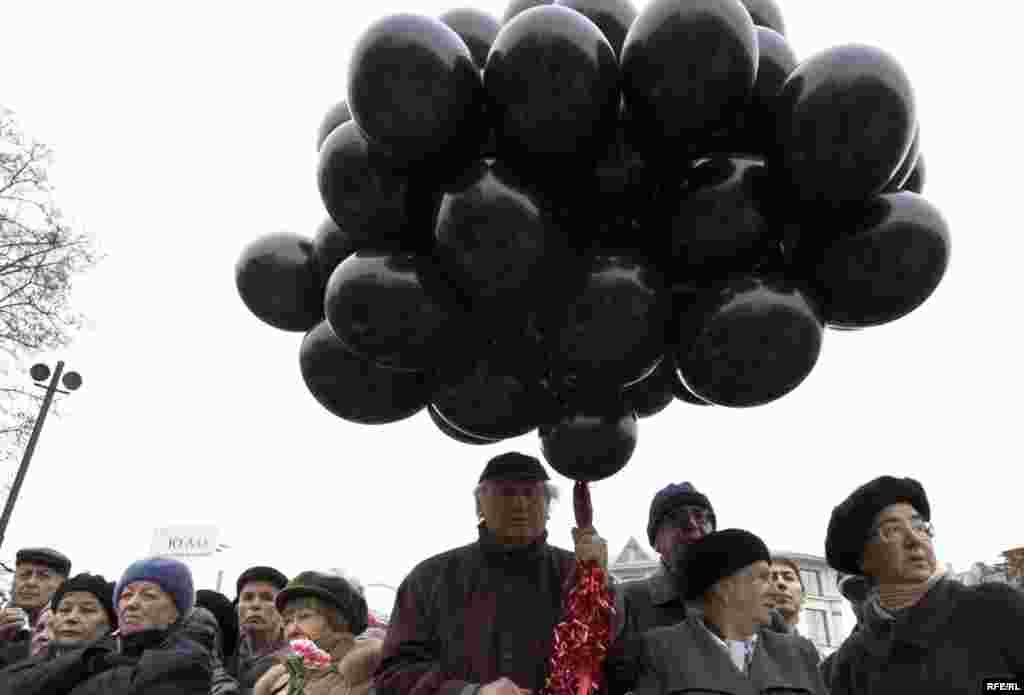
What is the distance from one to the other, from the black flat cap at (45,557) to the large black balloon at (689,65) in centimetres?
460

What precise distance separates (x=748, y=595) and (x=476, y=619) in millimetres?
1022

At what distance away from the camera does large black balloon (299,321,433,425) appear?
2.83 m

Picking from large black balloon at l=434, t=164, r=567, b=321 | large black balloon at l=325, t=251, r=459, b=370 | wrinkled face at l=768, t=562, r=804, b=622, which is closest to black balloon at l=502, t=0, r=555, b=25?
large black balloon at l=434, t=164, r=567, b=321

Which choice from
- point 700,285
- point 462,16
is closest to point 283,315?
point 462,16

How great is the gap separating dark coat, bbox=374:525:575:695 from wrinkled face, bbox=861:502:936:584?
1.04 m

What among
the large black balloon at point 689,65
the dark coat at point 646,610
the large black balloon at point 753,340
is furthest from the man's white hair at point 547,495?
the large black balloon at point 689,65

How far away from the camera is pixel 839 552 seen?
111 inches

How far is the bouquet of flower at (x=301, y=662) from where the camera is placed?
10.6 feet

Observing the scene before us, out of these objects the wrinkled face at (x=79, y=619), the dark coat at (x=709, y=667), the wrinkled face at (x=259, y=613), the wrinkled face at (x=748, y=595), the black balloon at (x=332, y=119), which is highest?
the black balloon at (x=332, y=119)

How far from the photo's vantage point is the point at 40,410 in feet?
36.1

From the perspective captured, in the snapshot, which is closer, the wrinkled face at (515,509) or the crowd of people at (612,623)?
the crowd of people at (612,623)

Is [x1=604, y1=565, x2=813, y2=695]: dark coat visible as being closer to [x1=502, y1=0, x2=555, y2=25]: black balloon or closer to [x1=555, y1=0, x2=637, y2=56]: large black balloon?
[x1=555, y1=0, x2=637, y2=56]: large black balloon

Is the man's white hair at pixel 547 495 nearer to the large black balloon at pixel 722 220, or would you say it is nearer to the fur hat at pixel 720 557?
the fur hat at pixel 720 557

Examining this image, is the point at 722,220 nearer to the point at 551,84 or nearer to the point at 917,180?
the point at 551,84
